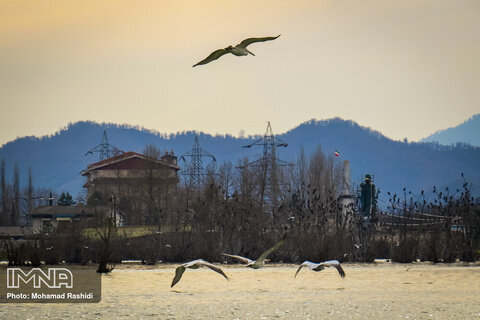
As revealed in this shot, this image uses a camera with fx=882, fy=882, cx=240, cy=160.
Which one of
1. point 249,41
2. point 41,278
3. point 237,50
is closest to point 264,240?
point 41,278

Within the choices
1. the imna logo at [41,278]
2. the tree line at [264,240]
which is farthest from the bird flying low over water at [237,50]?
the tree line at [264,240]

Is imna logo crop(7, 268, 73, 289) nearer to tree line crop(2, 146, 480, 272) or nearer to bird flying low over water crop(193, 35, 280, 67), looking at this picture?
tree line crop(2, 146, 480, 272)

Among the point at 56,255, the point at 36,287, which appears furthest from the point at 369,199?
the point at 36,287

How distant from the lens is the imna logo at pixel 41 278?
19.0 metres

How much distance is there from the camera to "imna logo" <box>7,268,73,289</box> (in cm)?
1902

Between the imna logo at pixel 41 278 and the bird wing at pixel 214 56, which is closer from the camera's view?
the bird wing at pixel 214 56

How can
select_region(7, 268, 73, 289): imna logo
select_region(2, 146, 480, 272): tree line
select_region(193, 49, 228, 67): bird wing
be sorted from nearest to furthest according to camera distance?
select_region(193, 49, 228, 67): bird wing → select_region(7, 268, 73, 289): imna logo → select_region(2, 146, 480, 272): tree line

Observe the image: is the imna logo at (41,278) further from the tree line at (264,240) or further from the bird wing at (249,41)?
the bird wing at (249,41)

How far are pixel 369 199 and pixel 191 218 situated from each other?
9.09 meters

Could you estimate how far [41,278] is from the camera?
67.9 ft

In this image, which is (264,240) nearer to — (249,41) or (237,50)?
(237,50)

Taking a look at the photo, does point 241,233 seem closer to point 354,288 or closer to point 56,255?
point 56,255

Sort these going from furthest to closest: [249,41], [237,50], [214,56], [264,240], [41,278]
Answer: [264,240] → [41,278] → [237,50] → [249,41] → [214,56]

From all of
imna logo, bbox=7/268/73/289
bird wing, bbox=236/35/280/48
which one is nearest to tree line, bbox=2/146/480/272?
imna logo, bbox=7/268/73/289
